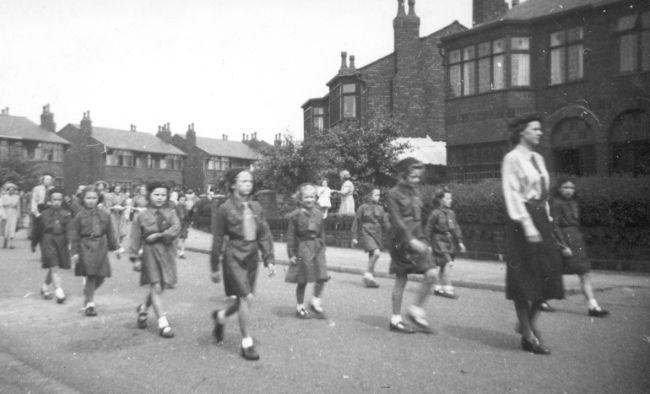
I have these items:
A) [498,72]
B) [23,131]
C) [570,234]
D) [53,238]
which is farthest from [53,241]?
[23,131]

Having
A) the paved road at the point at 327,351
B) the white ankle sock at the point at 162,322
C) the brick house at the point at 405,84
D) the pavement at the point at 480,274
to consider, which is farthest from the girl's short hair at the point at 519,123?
the brick house at the point at 405,84

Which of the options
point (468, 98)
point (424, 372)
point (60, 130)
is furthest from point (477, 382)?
point (60, 130)

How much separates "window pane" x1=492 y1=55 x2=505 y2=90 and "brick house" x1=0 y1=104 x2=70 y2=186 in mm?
39187

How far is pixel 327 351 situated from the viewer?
5055 millimetres

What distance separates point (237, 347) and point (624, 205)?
8.90m

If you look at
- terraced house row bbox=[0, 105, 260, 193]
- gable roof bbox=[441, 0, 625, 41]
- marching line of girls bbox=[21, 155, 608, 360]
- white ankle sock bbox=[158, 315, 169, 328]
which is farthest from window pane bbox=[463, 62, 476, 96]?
terraced house row bbox=[0, 105, 260, 193]

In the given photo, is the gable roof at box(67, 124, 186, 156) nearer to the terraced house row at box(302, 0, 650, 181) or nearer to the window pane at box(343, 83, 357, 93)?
the window pane at box(343, 83, 357, 93)

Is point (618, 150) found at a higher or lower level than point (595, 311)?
higher

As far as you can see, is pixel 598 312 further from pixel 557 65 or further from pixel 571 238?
pixel 557 65

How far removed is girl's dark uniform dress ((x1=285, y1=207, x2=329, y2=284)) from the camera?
6785 mm

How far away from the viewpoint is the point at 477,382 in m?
4.11

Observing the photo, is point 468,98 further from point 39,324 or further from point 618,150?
point 39,324

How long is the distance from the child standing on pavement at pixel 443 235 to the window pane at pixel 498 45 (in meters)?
14.3

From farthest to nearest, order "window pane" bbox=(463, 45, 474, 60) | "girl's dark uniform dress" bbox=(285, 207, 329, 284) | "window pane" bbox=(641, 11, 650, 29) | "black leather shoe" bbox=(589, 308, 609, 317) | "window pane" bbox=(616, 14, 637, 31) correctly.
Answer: "window pane" bbox=(463, 45, 474, 60) < "window pane" bbox=(616, 14, 637, 31) < "window pane" bbox=(641, 11, 650, 29) < "girl's dark uniform dress" bbox=(285, 207, 329, 284) < "black leather shoe" bbox=(589, 308, 609, 317)
